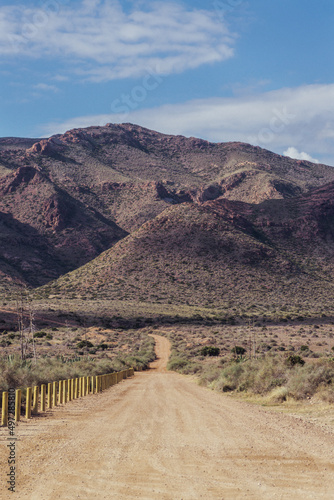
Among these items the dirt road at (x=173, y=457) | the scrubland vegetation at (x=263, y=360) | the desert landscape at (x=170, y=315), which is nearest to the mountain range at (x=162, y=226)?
the desert landscape at (x=170, y=315)

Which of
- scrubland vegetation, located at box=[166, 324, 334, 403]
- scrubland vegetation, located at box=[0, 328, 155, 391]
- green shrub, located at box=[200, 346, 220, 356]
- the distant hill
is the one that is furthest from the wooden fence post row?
the distant hill

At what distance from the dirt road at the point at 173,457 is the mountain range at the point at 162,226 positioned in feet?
204

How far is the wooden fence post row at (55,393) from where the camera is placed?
40.1ft

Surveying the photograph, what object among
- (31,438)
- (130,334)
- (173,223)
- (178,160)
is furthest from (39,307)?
(178,160)

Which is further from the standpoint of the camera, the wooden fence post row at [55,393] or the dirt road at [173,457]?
the wooden fence post row at [55,393]

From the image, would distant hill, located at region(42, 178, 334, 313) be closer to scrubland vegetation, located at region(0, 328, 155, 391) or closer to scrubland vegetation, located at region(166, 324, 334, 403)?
scrubland vegetation, located at region(166, 324, 334, 403)

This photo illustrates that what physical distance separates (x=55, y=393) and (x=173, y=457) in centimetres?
912

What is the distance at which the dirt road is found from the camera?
654 cm

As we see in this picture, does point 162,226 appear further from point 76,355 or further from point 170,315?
point 76,355

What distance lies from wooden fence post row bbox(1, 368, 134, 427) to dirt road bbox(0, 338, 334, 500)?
0.57m

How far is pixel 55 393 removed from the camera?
16531mm

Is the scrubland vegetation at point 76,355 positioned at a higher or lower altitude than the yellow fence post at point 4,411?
lower

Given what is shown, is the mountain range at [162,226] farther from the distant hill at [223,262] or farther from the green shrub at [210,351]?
the green shrub at [210,351]

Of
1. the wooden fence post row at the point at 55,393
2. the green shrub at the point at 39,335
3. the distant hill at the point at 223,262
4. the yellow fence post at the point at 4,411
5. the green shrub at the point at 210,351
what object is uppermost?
the distant hill at the point at 223,262
